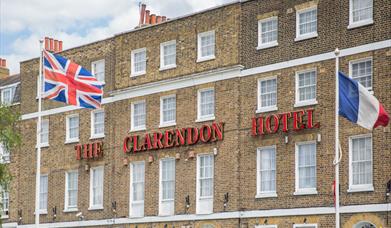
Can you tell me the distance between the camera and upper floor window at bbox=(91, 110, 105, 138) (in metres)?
→ 57.5

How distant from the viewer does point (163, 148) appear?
174ft

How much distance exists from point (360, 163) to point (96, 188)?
724 inches

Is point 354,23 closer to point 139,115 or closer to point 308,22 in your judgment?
point 308,22

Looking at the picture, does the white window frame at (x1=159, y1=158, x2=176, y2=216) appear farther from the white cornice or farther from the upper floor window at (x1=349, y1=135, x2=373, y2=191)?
the upper floor window at (x1=349, y1=135, x2=373, y2=191)

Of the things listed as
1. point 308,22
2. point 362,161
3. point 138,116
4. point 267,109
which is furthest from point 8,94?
point 362,161

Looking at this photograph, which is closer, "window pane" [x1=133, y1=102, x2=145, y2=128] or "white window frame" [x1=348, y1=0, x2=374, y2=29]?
"white window frame" [x1=348, y1=0, x2=374, y2=29]

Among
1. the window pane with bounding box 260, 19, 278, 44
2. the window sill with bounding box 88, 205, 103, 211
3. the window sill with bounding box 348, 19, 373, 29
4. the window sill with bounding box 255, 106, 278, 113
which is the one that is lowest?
the window sill with bounding box 88, 205, 103, 211

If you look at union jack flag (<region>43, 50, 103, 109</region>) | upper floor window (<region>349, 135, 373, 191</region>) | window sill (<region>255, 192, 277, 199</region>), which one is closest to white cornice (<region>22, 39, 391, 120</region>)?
upper floor window (<region>349, 135, 373, 191</region>)

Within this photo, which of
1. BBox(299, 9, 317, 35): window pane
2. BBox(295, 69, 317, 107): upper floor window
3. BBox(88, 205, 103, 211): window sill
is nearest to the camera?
BBox(295, 69, 317, 107): upper floor window

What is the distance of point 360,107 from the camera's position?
3500cm

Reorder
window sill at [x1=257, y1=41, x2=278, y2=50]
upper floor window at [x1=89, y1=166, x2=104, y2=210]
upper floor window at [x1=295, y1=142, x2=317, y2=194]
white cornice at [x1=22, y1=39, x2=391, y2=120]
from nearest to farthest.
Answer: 1. white cornice at [x1=22, y1=39, x2=391, y2=120]
2. upper floor window at [x1=295, y1=142, x2=317, y2=194]
3. window sill at [x1=257, y1=41, x2=278, y2=50]
4. upper floor window at [x1=89, y1=166, x2=104, y2=210]

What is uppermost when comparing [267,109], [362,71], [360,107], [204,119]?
[362,71]

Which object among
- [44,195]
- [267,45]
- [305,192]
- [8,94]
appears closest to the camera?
[305,192]

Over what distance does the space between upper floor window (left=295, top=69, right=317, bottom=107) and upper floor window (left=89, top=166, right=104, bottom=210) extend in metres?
14.6
